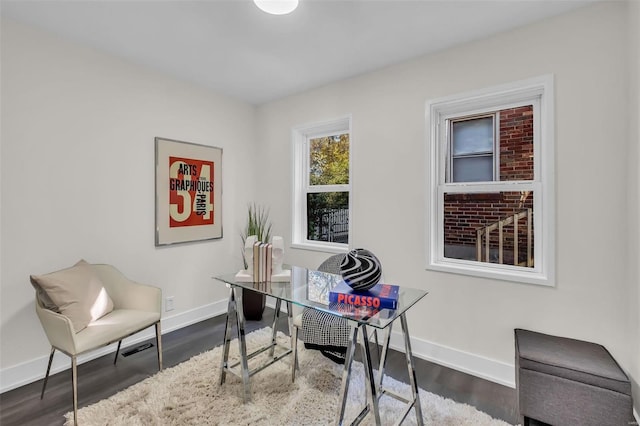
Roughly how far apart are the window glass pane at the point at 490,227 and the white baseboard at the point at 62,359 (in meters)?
2.70

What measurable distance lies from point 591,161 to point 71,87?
12.6 feet

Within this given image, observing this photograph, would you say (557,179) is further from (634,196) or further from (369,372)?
(369,372)

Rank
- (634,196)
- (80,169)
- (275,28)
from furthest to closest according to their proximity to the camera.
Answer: (80,169) → (275,28) → (634,196)

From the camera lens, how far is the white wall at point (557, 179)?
1871 millimetres

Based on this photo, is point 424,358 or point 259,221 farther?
point 259,221

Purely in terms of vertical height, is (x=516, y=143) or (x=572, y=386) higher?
(x=516, y=143)

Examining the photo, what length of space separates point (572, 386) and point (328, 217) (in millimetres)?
2414

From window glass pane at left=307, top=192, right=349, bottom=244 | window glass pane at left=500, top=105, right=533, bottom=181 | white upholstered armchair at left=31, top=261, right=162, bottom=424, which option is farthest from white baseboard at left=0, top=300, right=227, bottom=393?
window glass pane at left=500, top=105, right=533, bottom=181

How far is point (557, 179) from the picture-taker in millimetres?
2037

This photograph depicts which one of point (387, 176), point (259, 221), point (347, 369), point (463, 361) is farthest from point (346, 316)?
point (259, 221)

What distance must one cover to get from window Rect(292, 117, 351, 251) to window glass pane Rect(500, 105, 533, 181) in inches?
54.3

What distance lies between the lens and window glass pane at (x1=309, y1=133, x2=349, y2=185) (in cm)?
332

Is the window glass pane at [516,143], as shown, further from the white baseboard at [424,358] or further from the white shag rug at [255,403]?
the white shag rug at [255,403]

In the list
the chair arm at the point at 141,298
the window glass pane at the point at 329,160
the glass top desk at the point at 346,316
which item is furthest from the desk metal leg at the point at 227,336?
the window glass pane at the point at 329,160
